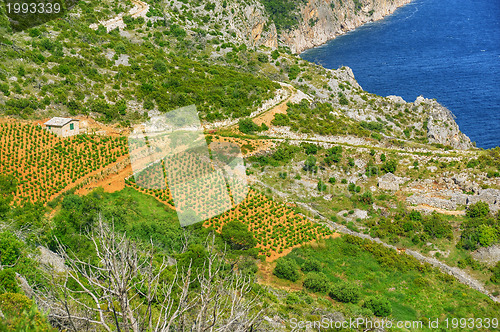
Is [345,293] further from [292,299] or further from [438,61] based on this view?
[438,61]

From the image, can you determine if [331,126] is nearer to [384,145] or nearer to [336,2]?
[384,145]

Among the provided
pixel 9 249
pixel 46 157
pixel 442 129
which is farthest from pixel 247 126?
pixel 442 129

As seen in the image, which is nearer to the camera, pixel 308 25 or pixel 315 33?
pixel 308 25

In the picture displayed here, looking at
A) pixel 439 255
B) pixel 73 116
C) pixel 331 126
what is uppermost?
pixel 73 116

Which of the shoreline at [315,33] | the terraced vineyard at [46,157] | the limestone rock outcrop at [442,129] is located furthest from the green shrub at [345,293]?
the shoreline at [315,33]

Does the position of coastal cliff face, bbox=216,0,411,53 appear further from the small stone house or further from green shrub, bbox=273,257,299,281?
green shrub, bbox=273,257,299,281

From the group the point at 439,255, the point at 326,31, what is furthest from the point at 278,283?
the point at 326,31
